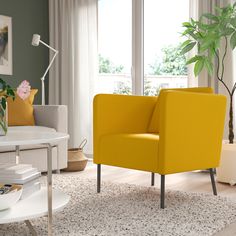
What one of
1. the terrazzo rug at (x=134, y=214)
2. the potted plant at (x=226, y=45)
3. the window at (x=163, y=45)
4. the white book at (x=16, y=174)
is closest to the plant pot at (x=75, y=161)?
the terrazzo rug at (x=134, y=214)

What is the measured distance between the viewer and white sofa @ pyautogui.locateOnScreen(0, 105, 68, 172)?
146 inches

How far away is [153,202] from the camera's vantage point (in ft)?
9.25

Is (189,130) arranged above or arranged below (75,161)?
above

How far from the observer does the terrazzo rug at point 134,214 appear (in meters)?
2.20

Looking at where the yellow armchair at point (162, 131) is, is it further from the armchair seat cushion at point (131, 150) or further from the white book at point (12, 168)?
the white book at point (12, 168)

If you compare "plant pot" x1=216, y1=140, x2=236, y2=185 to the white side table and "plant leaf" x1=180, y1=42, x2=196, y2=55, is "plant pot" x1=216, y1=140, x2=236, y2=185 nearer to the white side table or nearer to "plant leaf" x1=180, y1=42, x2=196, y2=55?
"plant leaf" x1=180, y1=42, x2=196, y2=55

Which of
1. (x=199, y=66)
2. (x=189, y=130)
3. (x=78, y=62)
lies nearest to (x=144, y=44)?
(x=78, y=62)

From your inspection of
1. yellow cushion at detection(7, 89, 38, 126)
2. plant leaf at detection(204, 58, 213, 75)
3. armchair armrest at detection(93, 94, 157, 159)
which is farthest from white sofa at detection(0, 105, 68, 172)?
plant leaf at detection(204, 58, 213, 75)

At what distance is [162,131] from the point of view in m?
2.67

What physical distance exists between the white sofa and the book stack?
59.1 inches

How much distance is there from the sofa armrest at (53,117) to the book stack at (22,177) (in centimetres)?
178

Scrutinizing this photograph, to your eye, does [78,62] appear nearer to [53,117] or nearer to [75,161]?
[53,117]

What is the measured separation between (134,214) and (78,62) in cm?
308

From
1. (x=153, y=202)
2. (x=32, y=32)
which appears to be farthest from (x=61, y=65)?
(x=153, y=202)
